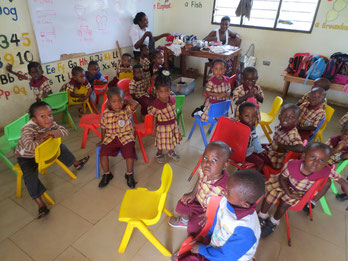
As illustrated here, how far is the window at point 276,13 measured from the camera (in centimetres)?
493

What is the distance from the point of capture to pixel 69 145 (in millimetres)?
3242

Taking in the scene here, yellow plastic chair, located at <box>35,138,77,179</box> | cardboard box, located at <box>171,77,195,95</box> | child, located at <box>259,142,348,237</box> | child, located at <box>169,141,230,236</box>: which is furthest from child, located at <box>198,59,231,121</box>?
yellow plastic chair, located at <box>35,138,77,179</box>

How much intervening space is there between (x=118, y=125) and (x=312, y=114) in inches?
95.7

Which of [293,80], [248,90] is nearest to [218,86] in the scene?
[248,90]

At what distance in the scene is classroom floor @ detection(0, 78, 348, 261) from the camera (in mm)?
1870

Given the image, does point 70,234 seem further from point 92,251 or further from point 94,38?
Answer: point 94,38

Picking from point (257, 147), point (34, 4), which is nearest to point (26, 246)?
point (257, 147)

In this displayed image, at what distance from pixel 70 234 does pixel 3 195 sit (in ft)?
3.16

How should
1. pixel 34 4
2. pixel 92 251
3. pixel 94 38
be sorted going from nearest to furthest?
pixel 92 251, pixel 34 4, pixel 94 38

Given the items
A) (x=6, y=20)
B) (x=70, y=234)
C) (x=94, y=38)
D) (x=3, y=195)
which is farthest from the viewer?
(x=94, y=38)

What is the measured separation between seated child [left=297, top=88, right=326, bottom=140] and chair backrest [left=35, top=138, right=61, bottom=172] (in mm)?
2899

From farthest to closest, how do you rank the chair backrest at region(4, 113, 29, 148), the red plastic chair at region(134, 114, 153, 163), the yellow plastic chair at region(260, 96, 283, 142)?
1. the yellow plastic chair at region(260, 96, 283, 142)
2. the red plastic chair at region(134, 114, 153, 163)
3. the chair backrest at region(4, 113, 29, 148)

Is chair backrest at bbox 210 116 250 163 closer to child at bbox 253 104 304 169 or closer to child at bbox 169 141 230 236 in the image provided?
child at bbox 253 104 304 169

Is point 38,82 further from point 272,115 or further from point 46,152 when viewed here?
point 272,115
